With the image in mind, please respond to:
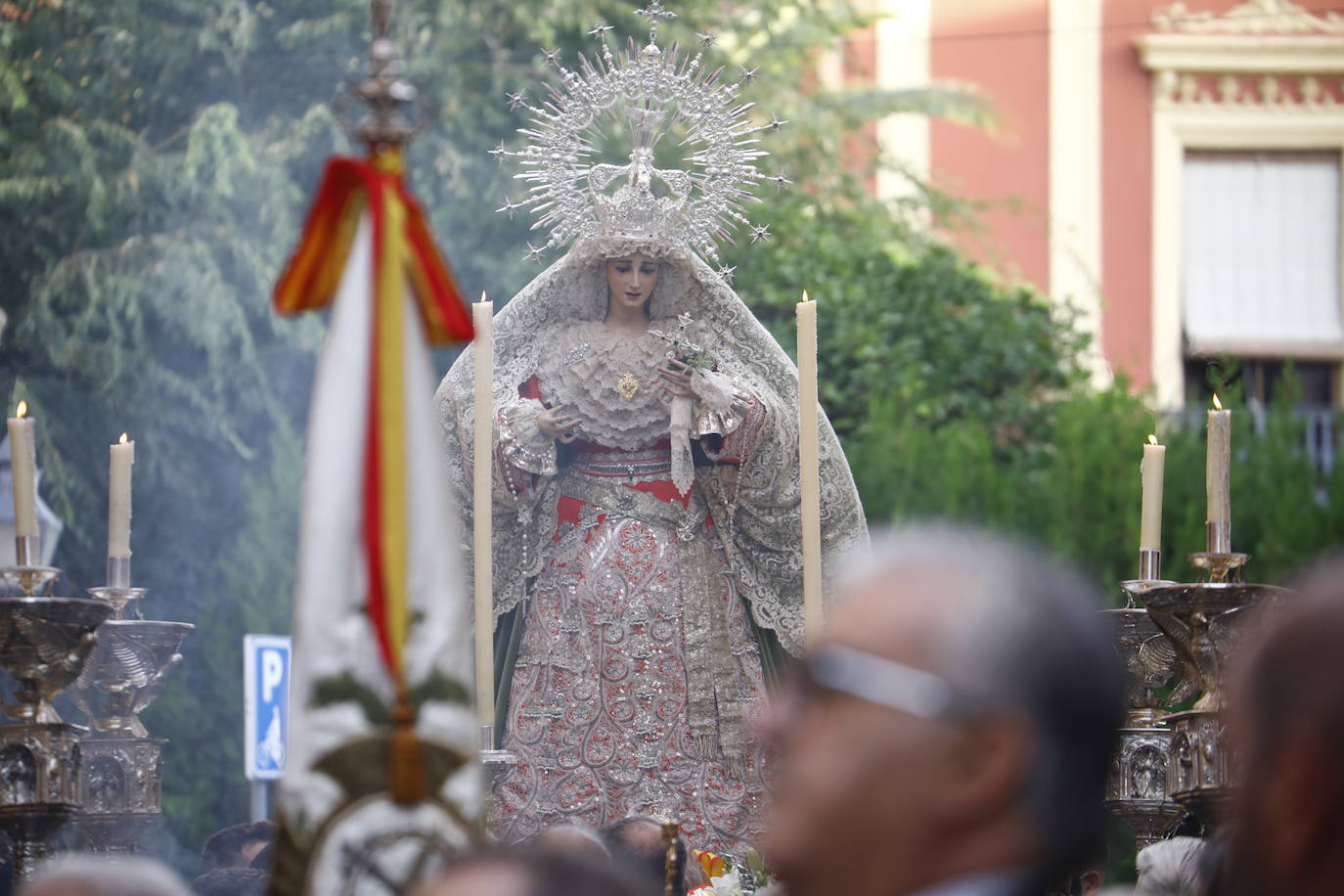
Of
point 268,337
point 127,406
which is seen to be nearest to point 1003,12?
point 268,337

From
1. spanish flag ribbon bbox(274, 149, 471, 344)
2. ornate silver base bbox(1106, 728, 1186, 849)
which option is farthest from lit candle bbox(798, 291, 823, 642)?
spanish flag ribbon bbox(274, 149, 471, 344)

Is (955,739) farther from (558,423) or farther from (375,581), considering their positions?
(558,423)

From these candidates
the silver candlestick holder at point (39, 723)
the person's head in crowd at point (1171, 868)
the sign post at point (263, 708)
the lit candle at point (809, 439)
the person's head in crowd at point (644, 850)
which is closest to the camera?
the person's head in crowd at point (1171, 868)

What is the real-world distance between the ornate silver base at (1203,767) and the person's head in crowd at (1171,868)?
Result: 0.59 m

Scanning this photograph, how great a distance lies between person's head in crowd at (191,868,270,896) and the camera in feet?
13.8

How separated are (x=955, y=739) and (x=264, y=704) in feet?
26.4

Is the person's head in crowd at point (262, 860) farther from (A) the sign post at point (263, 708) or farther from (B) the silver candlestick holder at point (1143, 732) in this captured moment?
(A) the sign post at point (263, 708)

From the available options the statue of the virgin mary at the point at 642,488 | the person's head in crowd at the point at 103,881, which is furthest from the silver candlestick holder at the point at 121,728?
the person's head in crowd at the point at 103,881

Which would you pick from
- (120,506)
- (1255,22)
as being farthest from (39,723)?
(1255,22)

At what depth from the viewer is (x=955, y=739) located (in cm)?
179

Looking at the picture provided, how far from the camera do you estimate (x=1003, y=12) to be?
1780cm

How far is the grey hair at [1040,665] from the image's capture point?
1791 millimetres

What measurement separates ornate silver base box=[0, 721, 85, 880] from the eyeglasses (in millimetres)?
2480

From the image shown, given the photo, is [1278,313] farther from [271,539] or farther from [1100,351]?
[271,539]
